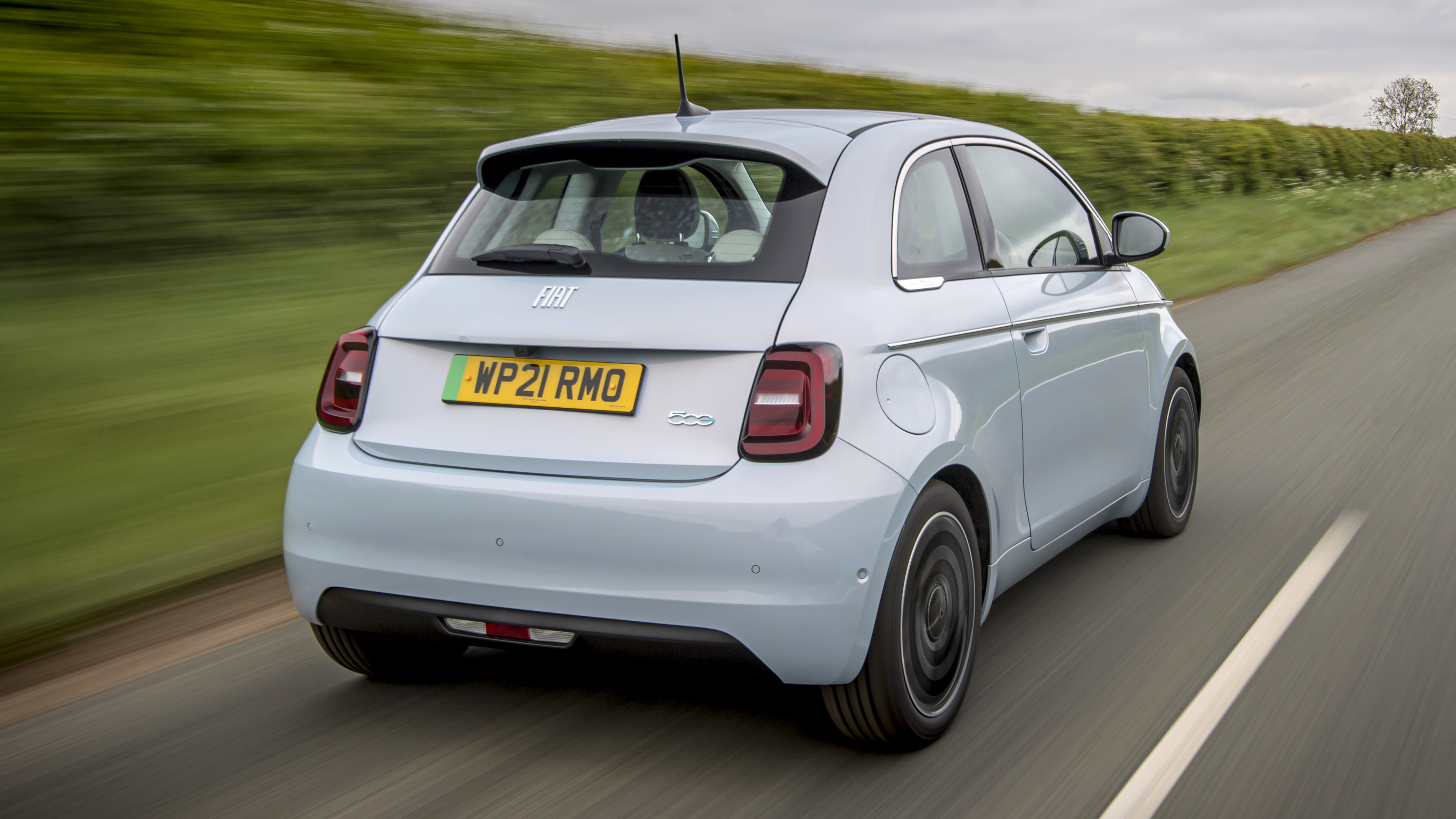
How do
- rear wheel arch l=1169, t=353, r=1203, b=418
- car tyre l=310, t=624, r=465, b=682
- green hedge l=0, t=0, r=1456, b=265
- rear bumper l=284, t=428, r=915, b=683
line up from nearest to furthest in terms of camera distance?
1. rear bumper l=284, t=428, r=915, b=683
2. car tyre l=310, t=624, r=465, b=682
3. rear wheel arch l=1169, t=353, r=1203, b=418
4. green hedge l=0, t=0, r=1456, b=265

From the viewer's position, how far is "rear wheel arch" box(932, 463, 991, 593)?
141 inches

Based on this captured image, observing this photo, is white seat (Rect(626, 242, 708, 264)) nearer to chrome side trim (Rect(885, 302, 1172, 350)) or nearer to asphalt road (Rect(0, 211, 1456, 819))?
chrome side trim (Rect(885, 302, 1172, 350))

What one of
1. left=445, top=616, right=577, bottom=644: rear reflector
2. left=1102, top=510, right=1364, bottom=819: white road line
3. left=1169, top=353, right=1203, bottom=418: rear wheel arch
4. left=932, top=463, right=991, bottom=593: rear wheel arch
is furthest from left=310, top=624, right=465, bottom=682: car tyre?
left=1169, top=353, right=1203, bottom=418: rear wheel arch

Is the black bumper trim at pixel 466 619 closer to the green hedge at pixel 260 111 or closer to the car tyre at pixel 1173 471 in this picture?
the car tyre at pixel 1173 471

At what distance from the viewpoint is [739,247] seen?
3.40 meters

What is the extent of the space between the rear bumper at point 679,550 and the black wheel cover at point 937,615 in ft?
0.68

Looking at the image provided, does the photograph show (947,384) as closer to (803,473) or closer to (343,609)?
(803,473)

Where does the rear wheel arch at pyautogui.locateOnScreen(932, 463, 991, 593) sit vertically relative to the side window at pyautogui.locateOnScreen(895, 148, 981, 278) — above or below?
below

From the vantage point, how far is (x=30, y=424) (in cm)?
605

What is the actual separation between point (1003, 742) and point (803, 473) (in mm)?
1013

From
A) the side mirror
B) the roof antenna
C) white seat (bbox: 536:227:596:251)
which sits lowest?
the side mirror

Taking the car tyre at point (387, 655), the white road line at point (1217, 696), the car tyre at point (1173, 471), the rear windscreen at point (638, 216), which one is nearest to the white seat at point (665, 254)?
the rear windscreen at point (638, 216)

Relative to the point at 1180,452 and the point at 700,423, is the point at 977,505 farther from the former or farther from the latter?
the point at 1180,452

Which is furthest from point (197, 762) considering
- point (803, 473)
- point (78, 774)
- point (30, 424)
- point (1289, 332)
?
point (1289, 332)
